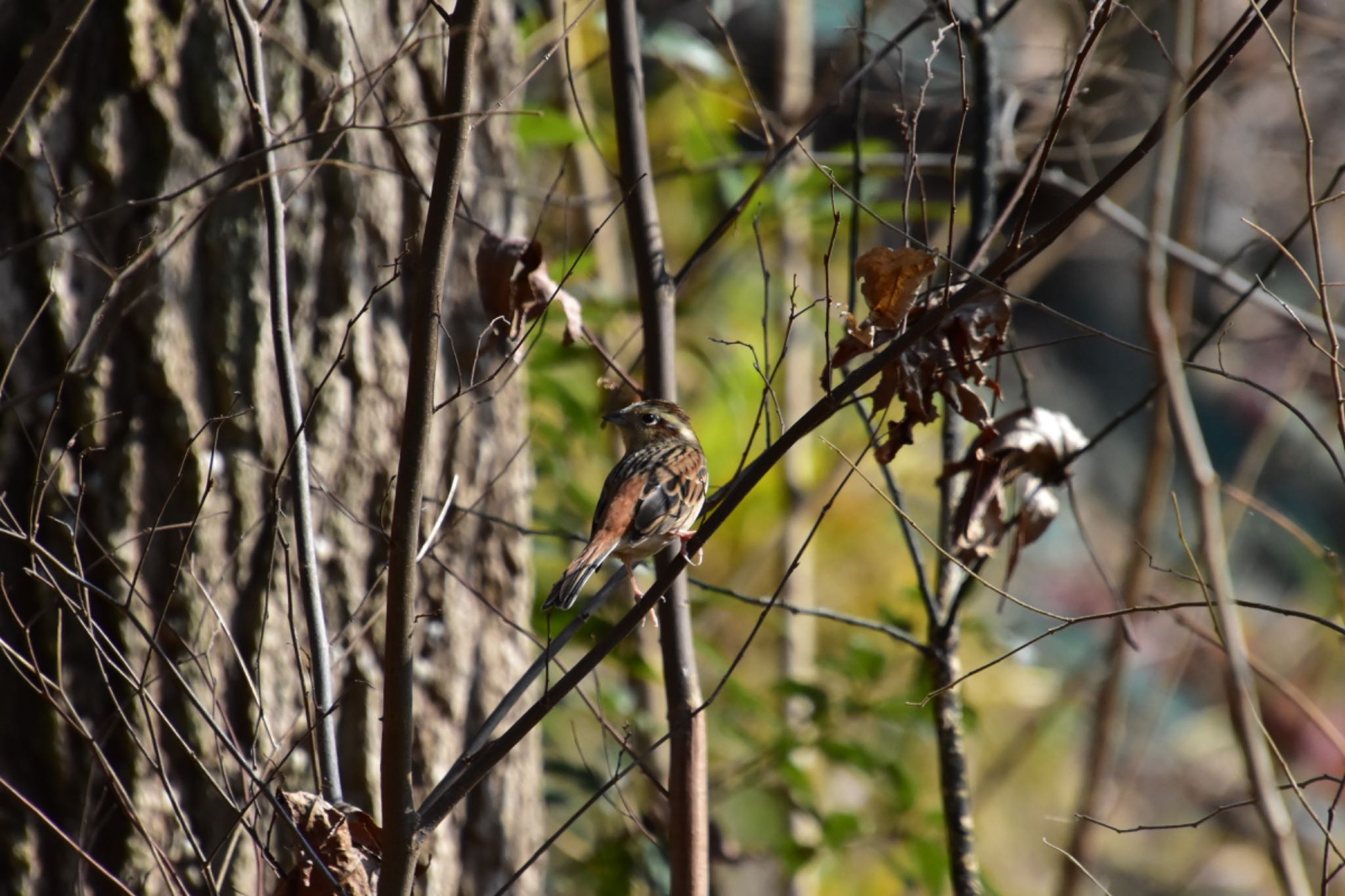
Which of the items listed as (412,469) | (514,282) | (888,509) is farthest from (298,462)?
(888,509)

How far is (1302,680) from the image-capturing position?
7852mm

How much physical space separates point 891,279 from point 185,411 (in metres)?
2.04

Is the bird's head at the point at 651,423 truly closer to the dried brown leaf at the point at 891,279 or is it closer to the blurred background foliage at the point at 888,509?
the blurred background foliage at the point at 888,509

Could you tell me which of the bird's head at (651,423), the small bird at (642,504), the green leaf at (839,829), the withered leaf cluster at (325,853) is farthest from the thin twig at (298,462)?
the green leaf at (839,829)

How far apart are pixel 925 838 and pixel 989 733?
12.8ft

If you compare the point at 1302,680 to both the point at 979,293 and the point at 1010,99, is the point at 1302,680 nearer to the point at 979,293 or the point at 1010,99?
the point at 1010,99

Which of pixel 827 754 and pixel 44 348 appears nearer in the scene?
pixel 44 348

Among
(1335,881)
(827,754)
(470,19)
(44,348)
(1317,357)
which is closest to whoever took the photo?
(470,19)

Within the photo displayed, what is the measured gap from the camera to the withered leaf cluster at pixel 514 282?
2.57 metres

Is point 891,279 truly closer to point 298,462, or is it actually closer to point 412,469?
point 412,469

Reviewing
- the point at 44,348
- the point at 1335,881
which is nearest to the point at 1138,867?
the point at 1335,881

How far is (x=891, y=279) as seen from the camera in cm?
217

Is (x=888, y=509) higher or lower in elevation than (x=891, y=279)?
higher

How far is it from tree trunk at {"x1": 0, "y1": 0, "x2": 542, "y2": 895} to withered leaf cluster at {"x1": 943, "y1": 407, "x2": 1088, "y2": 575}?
1.24 metres
